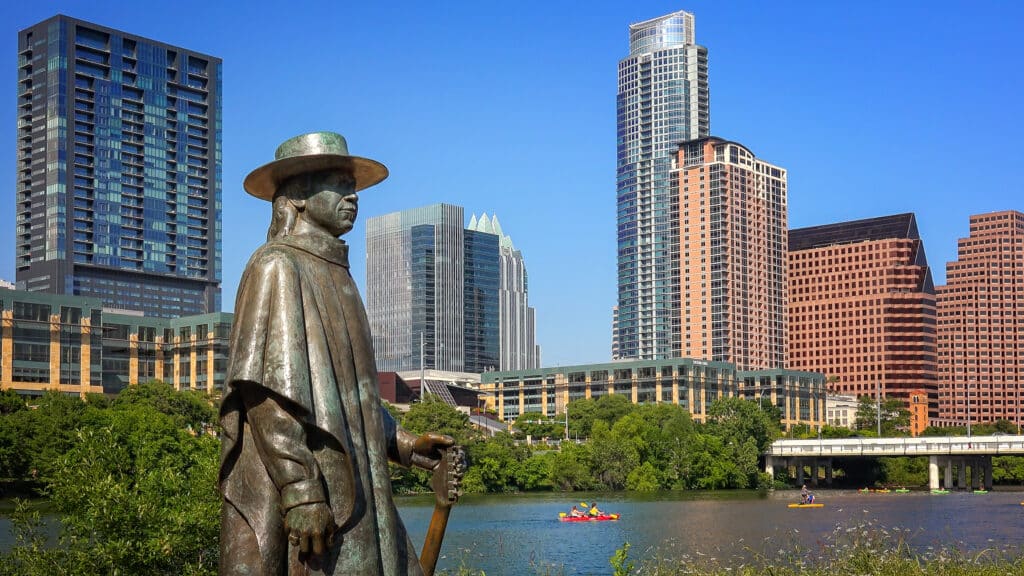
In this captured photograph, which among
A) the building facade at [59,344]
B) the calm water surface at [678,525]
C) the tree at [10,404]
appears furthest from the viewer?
the building facade at [59,344]

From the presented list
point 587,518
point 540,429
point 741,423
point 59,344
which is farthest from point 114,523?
point 540,429

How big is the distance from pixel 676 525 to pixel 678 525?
0.16 m

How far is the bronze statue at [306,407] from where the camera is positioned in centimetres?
791

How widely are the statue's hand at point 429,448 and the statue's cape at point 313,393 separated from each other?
47 cm

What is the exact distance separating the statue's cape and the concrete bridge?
119 m

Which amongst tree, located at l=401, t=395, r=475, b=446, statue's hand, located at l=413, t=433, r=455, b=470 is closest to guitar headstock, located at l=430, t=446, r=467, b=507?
statue's hand, located at l=413, t=433, r=455, b=470

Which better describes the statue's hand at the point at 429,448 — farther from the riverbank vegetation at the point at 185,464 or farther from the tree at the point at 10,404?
the tree at the point at 10,404

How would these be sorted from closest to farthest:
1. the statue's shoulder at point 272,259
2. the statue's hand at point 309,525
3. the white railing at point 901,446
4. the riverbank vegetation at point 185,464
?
1. the statue's hand at point 309,525
2. the statue's shoulder at point 272,259
3. the riverbank vegetation at point 185,464
4. the white railing at point 901,446

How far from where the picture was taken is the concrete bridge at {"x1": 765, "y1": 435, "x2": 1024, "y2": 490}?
118 meters

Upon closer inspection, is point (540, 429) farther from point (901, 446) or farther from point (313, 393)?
point (313, 393)

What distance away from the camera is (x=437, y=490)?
9.14 metres

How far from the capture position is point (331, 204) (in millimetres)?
8805

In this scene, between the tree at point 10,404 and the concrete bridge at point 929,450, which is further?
the concrete bridge at point 929,450

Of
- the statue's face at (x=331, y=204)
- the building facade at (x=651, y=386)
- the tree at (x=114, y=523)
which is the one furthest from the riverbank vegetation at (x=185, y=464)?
the building facade at (x=651, y=386)
